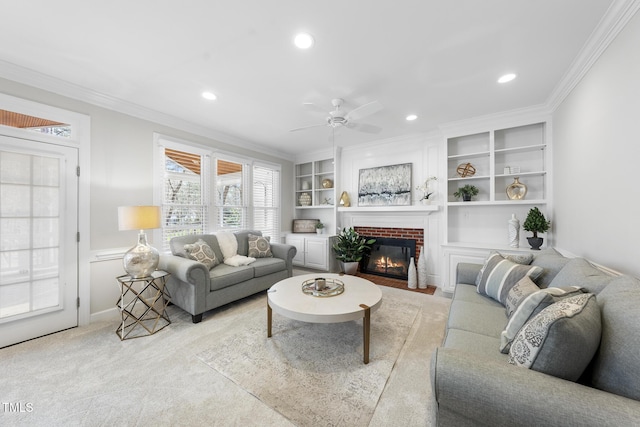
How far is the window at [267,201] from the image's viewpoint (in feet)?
15.8

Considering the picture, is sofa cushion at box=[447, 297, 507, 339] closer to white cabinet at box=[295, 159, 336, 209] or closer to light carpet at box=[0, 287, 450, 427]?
light carpet at box=[0, 287, 450, 427]

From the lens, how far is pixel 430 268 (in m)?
4.16

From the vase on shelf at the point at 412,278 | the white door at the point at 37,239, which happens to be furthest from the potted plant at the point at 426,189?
the white door at the point at 37,239

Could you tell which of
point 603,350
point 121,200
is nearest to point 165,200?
point 121,200

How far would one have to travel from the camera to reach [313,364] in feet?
6.51

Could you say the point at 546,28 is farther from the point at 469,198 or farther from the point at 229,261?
the point at 229,261

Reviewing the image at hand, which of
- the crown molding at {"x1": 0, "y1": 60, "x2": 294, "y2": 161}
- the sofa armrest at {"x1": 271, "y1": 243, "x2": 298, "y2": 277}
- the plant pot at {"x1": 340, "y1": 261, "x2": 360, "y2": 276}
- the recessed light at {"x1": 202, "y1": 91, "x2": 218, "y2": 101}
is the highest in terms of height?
the recessed light at {"x1": 202, "y1": 91, "x2": 218, "y2": 101}

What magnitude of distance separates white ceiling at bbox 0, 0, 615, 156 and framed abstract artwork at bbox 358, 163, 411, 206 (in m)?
1.44

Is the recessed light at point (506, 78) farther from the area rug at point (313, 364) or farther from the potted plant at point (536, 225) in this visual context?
the area rug at point (313, 364)

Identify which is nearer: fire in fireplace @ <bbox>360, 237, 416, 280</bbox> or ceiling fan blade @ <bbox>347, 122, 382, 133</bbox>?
ceiling fan blade @ <bbox>347, 122, 382, 133</bbox>

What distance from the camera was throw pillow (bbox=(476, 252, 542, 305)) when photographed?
1.95 meters

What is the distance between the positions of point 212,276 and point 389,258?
3.17 metres

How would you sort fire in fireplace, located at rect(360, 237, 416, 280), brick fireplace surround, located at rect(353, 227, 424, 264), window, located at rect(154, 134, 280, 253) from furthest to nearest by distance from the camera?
fire in fireplace, located at rect(360, 237, 416, 280) < brick fireplace surround, located at rect(353, 227, 424, 264) < window, located at rect(154, 134, 280, 253)

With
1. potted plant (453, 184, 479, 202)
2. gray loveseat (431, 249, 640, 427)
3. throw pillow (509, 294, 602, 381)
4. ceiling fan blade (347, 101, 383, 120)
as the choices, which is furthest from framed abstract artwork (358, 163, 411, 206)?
throw pillow (509, 294, 602, 381)
